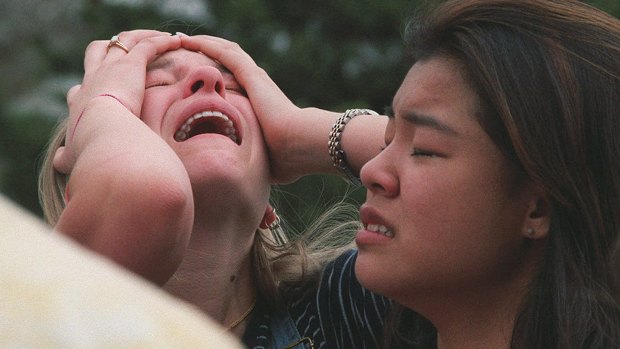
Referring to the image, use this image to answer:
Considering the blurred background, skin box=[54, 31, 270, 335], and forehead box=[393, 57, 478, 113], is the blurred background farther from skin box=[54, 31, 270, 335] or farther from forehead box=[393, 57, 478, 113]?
forehead box=[393, 57, 478, 113]

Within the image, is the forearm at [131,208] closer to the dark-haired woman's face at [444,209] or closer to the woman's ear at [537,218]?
the dark-haired woman's face at [444,209]

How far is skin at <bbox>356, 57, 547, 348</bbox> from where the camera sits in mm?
1654

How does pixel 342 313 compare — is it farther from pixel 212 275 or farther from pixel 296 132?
pixel 296 132

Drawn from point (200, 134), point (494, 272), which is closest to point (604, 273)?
point (494, 272)

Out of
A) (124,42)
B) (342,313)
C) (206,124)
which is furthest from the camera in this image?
(124,42)

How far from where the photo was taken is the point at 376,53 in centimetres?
528

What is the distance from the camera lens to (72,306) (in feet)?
1.70

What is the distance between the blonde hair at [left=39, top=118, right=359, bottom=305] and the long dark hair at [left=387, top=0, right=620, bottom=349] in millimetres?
674

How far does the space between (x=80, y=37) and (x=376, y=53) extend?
1.51 metres

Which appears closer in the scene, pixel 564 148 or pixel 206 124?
pixel 564 148

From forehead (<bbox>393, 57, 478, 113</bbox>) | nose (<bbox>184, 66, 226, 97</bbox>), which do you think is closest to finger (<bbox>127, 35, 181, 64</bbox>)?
nose (<bbox>184, 66, 226, 97</bbox>)

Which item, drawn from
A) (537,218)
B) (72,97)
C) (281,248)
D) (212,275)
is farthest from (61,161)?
(537,218)

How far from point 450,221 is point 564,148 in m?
0.20

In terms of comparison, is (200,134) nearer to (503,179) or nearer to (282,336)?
(282,336)
